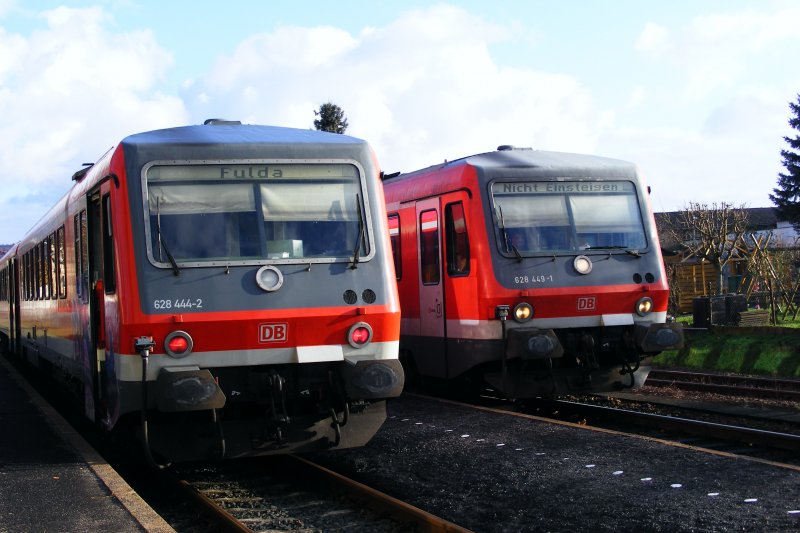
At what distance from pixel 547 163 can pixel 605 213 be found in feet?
2.98

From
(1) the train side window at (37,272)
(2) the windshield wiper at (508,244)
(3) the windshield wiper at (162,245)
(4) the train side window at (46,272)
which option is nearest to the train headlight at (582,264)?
(2) the windshield wiper at (508,244)

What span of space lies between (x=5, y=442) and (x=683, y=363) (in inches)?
486

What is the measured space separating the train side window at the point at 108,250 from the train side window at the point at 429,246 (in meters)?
5.04

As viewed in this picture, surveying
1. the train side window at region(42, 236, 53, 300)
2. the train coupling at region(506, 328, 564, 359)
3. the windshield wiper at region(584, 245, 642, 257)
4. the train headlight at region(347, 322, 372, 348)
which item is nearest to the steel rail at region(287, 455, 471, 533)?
the train headlight at region(347, 322, 372, 348)

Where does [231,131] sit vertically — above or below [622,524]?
above

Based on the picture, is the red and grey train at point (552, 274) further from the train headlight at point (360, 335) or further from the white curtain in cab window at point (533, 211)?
the train headlight at point (360, 335)

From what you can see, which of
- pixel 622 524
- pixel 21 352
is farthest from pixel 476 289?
pixel 21 352

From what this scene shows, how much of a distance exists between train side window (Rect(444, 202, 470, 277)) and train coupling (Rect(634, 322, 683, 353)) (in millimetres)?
2162

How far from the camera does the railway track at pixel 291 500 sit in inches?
288

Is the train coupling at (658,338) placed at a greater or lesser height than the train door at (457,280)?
lesser

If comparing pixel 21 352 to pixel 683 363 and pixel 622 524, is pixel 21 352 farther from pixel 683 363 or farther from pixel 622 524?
pixel 622 524

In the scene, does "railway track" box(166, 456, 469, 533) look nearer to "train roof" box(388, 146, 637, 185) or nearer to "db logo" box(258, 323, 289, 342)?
"db logo" box(258, 323, 289, 342)

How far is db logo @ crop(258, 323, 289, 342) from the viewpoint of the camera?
8422 mm

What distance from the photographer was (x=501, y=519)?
7328 mm
